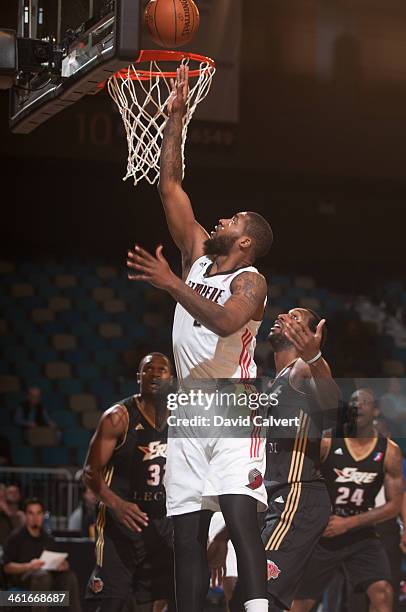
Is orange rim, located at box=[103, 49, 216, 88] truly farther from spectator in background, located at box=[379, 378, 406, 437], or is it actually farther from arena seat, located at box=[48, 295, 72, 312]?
arena seat, located at box=[48, 295, 72, 312]

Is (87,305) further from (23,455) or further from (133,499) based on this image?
(133,499)

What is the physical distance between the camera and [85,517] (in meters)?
7.87

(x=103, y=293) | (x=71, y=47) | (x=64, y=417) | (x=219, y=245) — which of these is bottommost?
(x=64, y=417)

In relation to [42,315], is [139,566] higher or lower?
lower

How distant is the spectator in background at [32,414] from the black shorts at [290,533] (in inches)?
154

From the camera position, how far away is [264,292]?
4840 millimetres

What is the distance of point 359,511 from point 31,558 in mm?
2185

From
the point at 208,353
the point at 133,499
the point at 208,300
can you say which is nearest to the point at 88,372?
the point at 133,499

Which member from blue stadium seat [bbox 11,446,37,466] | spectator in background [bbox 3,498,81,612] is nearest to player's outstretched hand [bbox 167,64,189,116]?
spectator in background [bbox 3,498,81,612]

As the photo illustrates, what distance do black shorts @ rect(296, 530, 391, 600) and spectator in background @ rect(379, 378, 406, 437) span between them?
35.1 inches

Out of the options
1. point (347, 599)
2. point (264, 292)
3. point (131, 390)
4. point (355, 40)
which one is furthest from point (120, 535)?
point (355, 40)

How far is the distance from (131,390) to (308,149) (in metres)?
2.58

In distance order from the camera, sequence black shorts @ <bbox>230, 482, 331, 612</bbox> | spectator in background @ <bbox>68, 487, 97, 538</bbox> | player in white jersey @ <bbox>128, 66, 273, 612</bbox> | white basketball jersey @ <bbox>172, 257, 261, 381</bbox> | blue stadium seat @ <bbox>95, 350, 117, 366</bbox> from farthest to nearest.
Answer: blue stadium seat @ <bbox>95, 350, 117, 366</bbox> < spectator in background @ <bbox>68, 487, 97, 538</bbox> < black shorts @ <bbox>230, 482, 331, 612</bbox> < white basketball jersey @ <bbox>172, 257, 261, 381</bbox> < player in white jersey @ <bbox>128, 66, 273, 612</bbox>

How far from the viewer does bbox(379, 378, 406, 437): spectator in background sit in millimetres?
6777
